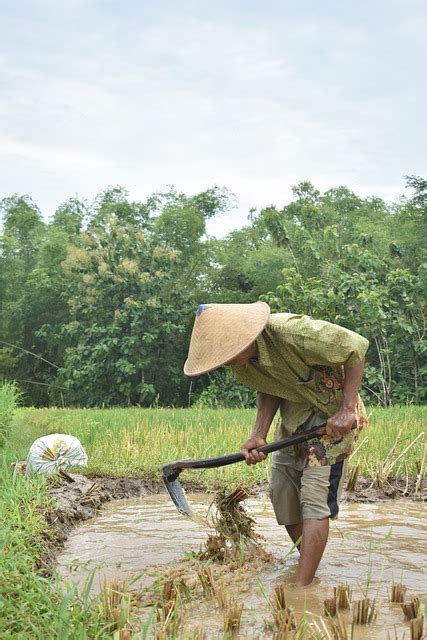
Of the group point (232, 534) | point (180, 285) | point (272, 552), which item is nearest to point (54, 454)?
point (272, 552)

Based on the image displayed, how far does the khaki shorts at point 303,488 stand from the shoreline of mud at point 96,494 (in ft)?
3.81

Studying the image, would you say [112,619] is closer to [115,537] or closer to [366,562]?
[366,562]

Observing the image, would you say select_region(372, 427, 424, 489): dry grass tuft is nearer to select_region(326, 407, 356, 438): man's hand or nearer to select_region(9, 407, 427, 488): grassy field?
select_region(9, 407, 427, 488): grassy field

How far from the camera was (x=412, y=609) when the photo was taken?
9.16 feet

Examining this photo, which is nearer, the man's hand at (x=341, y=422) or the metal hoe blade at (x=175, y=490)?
the man's hand at (x=341, y=422)

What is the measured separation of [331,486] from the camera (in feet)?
11.6

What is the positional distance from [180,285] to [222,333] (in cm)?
1864

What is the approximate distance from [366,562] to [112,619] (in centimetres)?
165

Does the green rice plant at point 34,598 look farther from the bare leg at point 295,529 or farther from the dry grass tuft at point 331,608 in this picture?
the bare leg at point 295,529

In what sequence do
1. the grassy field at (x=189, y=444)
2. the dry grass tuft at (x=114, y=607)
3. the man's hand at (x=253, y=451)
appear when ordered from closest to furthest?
1. the dry grass tuft at (x=114, y=607)
2. the man's hand at (x=253, y=451)
3. the grassy field at (x=189, y=444)

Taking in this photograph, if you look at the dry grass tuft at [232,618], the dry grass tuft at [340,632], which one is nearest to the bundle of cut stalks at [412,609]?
the dry grass tuft at [340,632]

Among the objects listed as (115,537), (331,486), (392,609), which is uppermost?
(331,486)

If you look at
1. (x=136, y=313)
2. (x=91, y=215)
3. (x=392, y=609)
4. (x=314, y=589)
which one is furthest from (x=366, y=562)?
(x=91, y=215)

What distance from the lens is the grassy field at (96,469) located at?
2.66 metres
